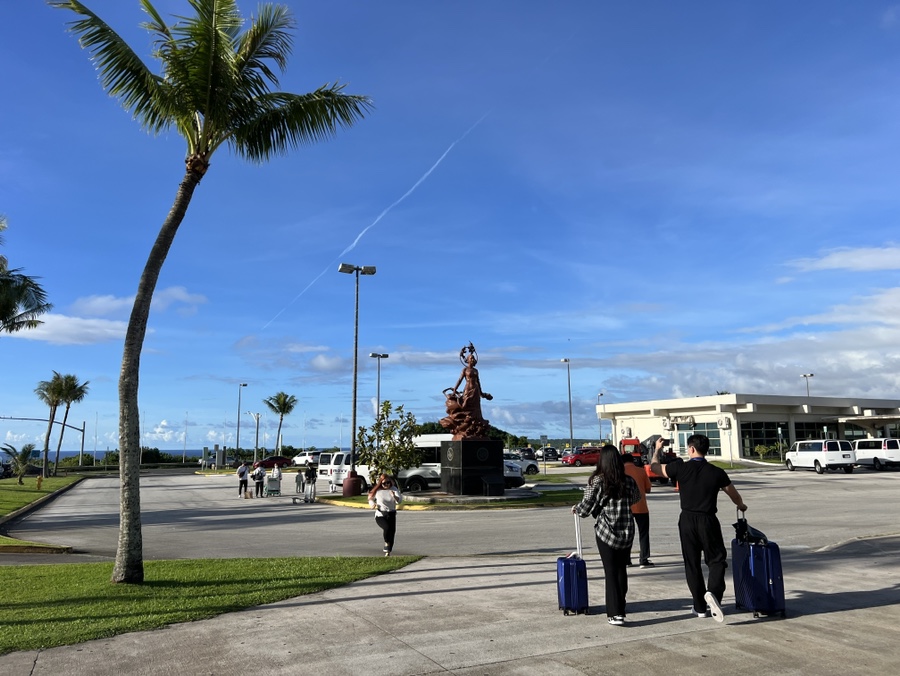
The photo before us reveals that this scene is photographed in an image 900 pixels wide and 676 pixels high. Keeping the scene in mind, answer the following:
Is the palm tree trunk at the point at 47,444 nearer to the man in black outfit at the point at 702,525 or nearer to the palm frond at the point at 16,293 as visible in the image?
the palm frond at the point at 16,293

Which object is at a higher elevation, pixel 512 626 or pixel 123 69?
pixel 123 69

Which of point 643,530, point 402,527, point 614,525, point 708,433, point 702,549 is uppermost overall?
point 708,433

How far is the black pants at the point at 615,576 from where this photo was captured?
260 inches

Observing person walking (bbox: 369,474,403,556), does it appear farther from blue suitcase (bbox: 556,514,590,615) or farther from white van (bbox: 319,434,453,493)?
white van (bbox: 319,434,453,493)

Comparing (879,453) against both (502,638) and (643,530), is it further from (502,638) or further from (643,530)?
(502,638)

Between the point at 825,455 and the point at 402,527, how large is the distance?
3228 cm

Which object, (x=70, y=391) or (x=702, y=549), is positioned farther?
(x=70, y=391)

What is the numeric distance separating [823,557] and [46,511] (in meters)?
24.4

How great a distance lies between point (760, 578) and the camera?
22.1 feet

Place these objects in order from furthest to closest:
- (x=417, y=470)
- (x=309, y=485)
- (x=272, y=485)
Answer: (x=272, y=485) → (x=309, y=485) → (x=417, y=470)

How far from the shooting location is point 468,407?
2720cm

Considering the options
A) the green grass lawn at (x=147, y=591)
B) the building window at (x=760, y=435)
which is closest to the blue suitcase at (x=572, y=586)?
the green grass lawn at (x=147, y=591)

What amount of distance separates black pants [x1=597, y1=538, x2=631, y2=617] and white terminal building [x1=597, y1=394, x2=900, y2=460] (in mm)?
49682

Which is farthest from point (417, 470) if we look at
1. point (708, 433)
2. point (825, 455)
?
point (708, 433)
